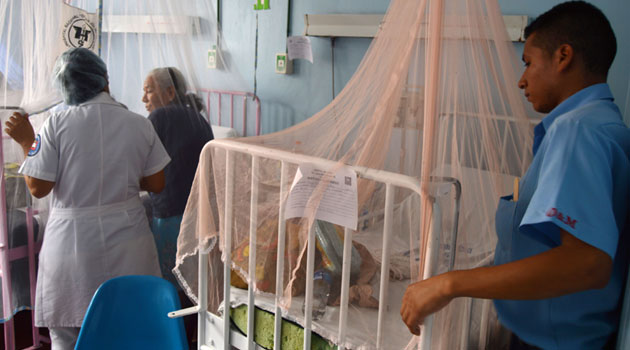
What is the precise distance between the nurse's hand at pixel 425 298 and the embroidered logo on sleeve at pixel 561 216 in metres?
0.23

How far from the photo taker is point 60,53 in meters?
2.11

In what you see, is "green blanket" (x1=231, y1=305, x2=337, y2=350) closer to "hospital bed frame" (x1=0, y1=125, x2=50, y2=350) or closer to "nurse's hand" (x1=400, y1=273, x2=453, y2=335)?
"nurse's hand" (x1=400, y1=273, x2=453, y2=335)

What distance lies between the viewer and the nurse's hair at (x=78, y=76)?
1938 millimetres

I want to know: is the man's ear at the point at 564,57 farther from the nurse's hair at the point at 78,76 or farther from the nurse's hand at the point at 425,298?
the nurse's hair at the point at 78,76

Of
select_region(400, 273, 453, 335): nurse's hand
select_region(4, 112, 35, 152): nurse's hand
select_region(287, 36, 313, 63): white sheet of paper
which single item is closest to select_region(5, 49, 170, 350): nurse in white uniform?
select_region(4, 112, 35, 152): nurse's hand

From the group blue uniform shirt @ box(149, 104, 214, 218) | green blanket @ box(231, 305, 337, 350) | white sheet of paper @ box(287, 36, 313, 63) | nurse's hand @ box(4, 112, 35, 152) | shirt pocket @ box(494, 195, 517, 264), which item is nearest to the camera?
shirt pocket @ box(494, 195, 517, 264)

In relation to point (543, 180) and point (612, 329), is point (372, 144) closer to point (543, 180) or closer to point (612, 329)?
point (543, 180)

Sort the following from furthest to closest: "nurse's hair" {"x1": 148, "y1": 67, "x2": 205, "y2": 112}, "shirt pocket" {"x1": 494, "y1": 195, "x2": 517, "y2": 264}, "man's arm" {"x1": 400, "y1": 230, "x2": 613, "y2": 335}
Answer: "nurse's hair" {"x1": 148, "y1": 67, "x2": 205, "y2": 112} → "shirt pocket" {"x1": 494, "y1": 195, "x2": 517, "y2": 264} → "man's arm" {"x1": 400, "y1": 230, "x2": 613, "y2": 335}

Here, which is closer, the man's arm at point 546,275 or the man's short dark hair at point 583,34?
the man's arm at point 546,275

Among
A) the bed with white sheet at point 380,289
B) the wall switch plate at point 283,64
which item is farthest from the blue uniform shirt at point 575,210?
the wall switch plate at point 283,64

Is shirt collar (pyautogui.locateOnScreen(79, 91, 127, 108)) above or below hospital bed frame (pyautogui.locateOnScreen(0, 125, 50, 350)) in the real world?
above

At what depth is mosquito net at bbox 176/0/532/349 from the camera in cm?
120

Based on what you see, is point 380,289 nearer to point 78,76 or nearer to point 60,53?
point 78,76

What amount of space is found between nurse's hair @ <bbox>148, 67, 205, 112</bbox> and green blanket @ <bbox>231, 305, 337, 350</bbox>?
3.57 ft
